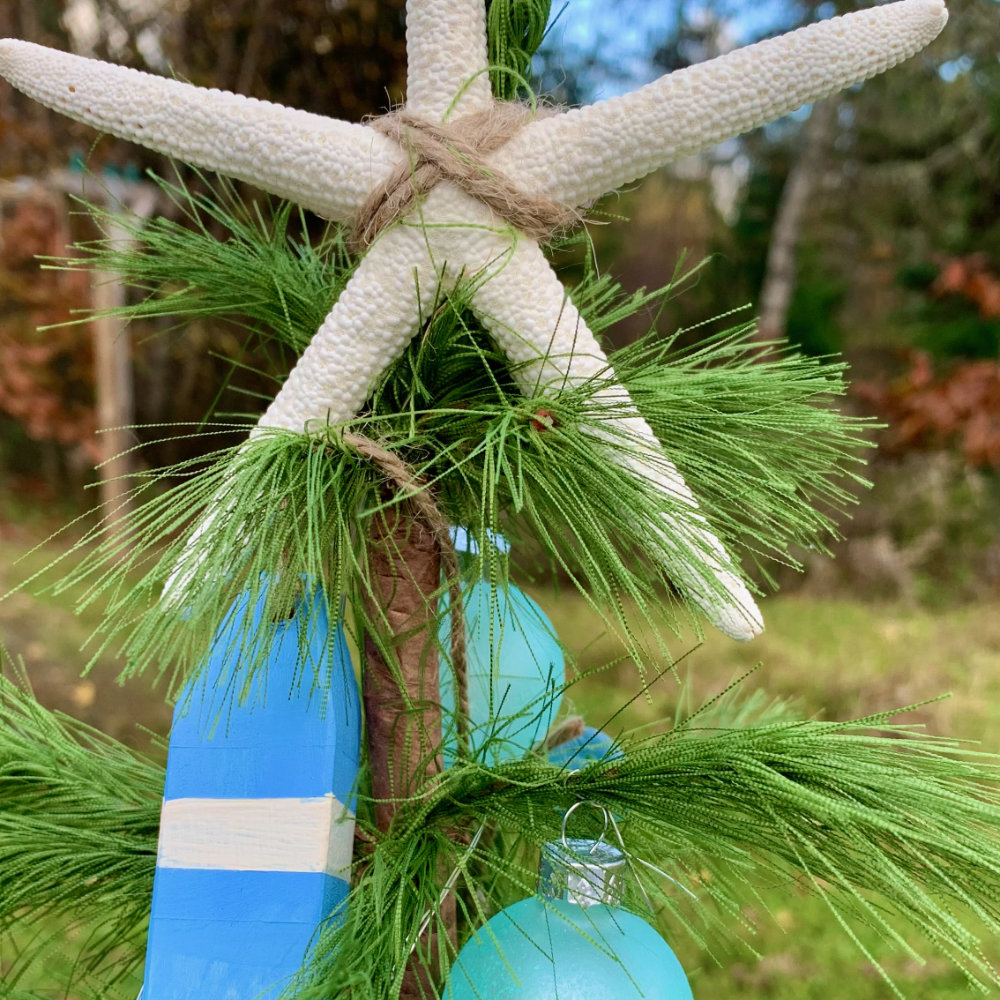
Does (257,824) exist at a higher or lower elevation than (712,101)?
lower

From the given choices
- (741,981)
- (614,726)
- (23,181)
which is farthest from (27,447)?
(741,981)

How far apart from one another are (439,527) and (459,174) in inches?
6.3

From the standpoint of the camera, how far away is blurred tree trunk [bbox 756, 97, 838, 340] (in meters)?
2.41

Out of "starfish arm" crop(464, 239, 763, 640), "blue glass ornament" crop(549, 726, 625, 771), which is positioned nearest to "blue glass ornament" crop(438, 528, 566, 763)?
"blue glass ornament" crop(549, 726, 625, 771)

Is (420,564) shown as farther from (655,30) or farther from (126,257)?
(655,30)

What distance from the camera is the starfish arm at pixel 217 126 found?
1.25 feet

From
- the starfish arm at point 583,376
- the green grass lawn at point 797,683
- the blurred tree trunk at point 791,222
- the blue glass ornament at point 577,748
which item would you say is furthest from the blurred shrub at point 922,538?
the starfish arm at point 583,376

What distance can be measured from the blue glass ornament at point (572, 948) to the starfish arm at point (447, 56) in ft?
1.10

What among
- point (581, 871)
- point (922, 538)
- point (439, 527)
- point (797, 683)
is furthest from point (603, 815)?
point (922, 538)

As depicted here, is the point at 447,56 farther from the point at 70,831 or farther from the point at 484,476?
the point at 70,831

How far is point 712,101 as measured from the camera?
368mm

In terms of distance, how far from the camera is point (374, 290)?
375 mm

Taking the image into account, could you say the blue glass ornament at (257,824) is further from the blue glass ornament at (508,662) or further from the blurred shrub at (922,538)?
the blurred shrub at (922,538)

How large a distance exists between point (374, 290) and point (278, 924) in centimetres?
29
